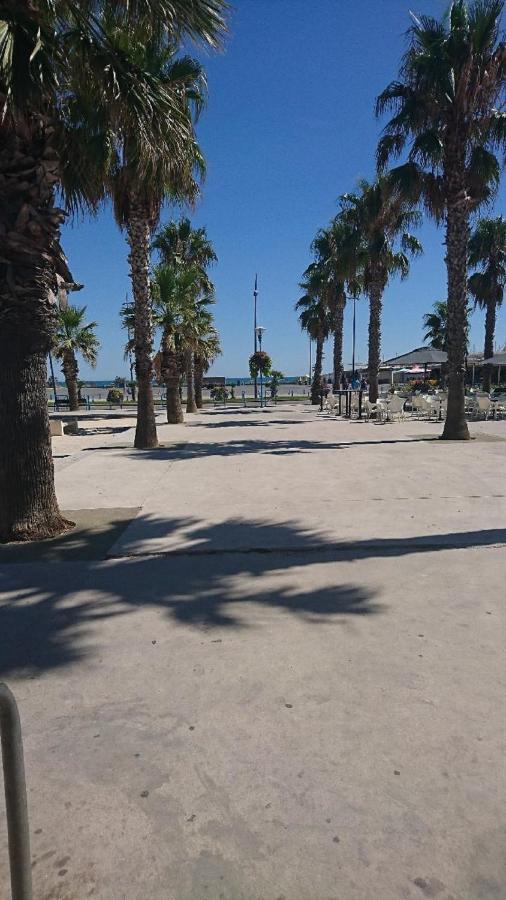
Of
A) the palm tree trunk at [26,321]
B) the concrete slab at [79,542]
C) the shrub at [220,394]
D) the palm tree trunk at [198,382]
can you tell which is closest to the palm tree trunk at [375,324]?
the palm tree trunk at [198,382]

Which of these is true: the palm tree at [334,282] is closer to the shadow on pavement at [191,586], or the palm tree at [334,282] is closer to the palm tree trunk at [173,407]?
the palm tree trunk at [173,407]

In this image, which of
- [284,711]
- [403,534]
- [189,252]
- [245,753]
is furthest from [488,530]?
[189,252]

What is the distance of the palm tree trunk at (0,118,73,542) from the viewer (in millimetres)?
5688

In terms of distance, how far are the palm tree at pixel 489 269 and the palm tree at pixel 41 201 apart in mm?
31425

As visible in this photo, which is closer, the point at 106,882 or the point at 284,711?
the point at 106,882

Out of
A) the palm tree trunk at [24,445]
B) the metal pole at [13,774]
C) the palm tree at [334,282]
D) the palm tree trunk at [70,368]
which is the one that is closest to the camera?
the metal pole at [13,774]

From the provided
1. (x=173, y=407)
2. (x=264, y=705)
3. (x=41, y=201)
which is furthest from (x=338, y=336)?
(x=264, y=705)

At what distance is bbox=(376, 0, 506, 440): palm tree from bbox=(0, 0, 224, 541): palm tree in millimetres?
9188

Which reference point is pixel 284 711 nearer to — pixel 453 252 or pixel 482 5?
pixel 453 252

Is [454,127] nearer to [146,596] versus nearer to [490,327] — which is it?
[146,596]

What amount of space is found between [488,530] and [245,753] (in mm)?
4368

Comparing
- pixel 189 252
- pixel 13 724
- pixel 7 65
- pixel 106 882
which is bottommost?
pixel 106 882

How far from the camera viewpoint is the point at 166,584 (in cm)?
479

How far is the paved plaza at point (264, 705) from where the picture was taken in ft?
6.55
